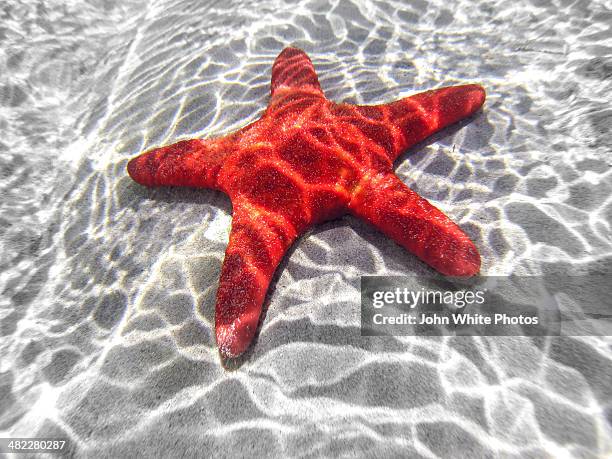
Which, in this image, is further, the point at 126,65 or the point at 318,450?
the point at 126,65

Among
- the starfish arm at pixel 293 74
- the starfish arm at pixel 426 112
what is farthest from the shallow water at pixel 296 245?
the starfish arm at pixel 293 74

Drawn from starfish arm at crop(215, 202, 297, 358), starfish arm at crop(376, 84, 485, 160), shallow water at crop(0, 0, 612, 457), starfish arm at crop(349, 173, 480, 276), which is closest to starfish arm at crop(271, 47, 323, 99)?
shallow water at crop(0, 0, 612, 457)

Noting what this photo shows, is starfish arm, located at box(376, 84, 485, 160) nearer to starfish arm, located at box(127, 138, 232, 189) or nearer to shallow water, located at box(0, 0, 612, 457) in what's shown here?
shallow water, located at box(0, 0, 612, 457)

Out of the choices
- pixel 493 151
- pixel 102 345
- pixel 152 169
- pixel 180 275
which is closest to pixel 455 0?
pixel 493 151

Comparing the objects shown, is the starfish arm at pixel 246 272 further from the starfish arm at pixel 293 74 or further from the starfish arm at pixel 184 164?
the starfish arm at pixel 293 74

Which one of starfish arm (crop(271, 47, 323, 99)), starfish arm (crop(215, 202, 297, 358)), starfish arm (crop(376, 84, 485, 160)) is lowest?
starfish arm (crop(215, 202, 297, 358))

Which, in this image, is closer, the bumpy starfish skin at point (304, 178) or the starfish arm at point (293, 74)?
the bumpy starfish skin at point (304, 178)

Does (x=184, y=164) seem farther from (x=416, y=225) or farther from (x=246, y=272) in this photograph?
(x=416, y=225)

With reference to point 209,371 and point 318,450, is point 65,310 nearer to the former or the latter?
point 209,371
